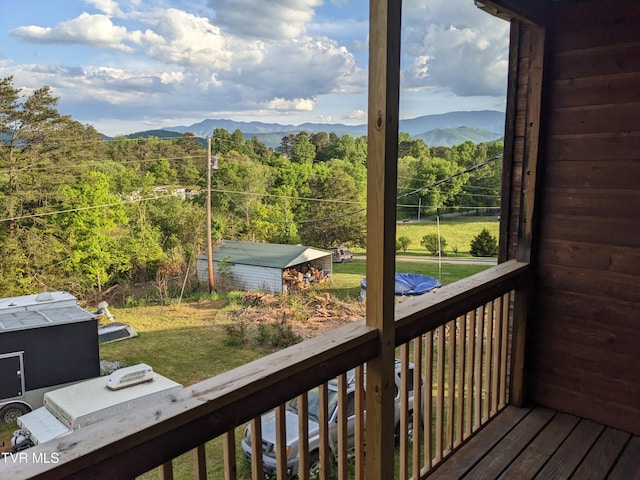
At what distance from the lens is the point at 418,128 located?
2.28 meters

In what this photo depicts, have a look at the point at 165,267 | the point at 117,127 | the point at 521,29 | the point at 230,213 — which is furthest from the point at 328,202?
the point at 521,29

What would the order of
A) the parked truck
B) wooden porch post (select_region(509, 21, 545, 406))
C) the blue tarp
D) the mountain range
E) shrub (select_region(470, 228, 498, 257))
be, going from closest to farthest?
the parked truck, the mountain range, the blue tarp, wooden porch post (select_region(509, 21, 545, 406)), shrub (select_region(470, 228, 498, 257))

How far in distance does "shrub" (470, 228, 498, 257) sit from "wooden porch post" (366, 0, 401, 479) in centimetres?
137

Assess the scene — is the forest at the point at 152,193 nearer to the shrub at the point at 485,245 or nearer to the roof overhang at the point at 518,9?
the shrub at the point at 485,245

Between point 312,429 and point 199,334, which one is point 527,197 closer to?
point 312,429

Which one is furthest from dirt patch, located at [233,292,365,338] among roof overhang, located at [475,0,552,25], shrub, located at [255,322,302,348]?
roof overhang, located at [475,0,552,25]

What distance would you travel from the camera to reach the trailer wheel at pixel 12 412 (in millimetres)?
1264

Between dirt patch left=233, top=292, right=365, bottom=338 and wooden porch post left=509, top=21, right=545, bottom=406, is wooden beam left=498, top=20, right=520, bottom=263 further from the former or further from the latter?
dirt patch left=233, top=292, right=365, bottom=338

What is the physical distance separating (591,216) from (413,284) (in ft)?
3.05

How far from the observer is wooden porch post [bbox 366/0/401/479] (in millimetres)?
1355

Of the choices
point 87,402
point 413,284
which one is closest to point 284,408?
point 87,402

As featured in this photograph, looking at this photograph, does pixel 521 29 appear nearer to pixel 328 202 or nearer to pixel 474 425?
pixel 328 202

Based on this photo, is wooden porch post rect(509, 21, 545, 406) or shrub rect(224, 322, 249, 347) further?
wooden porch post rect(509, 21, 545, 406)

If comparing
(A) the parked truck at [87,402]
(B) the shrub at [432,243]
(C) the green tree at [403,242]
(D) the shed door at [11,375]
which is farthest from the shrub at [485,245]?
(D) the shed door at [11,375]
